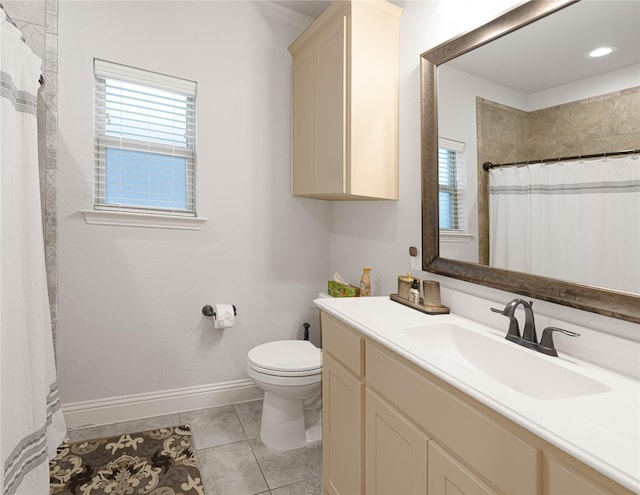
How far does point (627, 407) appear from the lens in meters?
0.80

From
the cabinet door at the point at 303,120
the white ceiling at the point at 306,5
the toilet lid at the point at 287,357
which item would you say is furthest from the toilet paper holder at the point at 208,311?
the white ceiling at the point at 306,5

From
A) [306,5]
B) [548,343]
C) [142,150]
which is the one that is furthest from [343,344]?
[306,5]

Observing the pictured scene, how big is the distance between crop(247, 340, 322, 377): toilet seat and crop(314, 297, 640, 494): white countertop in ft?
2.58

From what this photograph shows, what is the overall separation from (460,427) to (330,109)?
1736 mm

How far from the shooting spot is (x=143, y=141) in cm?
227

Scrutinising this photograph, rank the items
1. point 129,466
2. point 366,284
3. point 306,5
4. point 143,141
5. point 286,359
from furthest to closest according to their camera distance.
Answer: point 306,5
point 143,141
point 366,284
point 286,359
point 129,466

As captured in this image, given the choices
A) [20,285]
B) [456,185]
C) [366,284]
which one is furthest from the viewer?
[366,284]

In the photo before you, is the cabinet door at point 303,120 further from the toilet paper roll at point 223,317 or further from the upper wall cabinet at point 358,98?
the toilet paper roll at point 223,317

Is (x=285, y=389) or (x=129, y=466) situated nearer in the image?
(x=129, y=466)

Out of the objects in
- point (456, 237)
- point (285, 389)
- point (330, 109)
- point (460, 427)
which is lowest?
point (285, 389)

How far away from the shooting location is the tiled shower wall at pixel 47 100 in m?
1.96

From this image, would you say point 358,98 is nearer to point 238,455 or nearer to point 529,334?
point 529,334

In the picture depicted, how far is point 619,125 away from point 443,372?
2.91 ft

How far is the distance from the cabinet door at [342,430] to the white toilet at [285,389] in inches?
12.8
